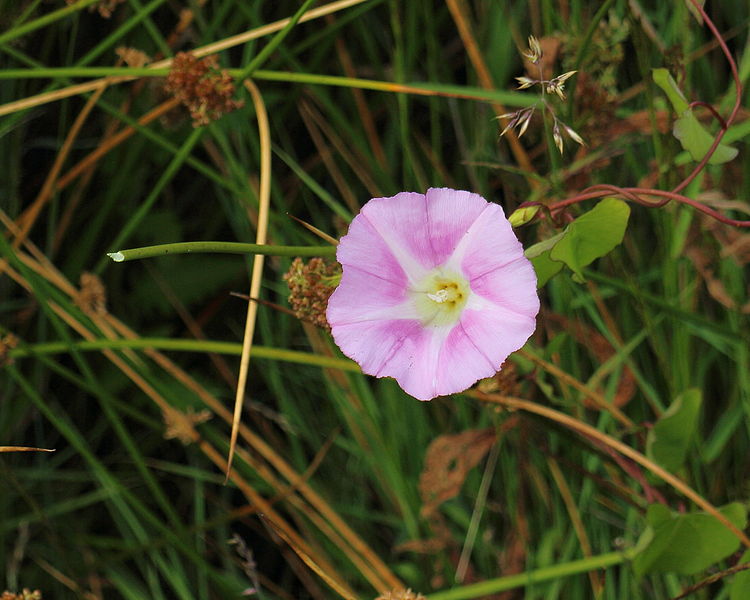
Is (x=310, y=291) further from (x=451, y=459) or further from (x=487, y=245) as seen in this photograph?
(x=451, y=459)

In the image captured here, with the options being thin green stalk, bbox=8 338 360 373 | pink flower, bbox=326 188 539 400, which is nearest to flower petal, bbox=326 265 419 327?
pink flower, bbox=326 188 539 400

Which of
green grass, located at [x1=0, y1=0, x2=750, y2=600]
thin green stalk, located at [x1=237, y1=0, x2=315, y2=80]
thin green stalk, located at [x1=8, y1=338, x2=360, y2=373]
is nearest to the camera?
thin green stalk, located at [x1=237, y1=0, x2=315, y2=80]

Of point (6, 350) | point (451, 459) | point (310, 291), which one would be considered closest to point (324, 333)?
point (451, 459)

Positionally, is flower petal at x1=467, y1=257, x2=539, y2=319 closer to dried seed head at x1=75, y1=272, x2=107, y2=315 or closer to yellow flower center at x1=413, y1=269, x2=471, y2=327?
yellow flower center at x1=413, y1=269, x2=471, y2=327

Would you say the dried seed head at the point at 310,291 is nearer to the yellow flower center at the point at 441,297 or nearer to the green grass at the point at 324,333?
the yellow flower center at the point at 441,297

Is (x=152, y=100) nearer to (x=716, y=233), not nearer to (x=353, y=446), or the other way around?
(x=353, y=446)

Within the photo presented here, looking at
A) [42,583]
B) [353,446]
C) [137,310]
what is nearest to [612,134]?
[353,446]
